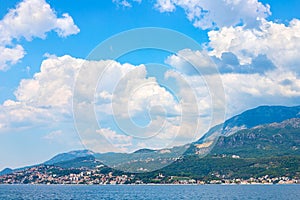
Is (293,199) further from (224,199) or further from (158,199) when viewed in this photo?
(158,199)

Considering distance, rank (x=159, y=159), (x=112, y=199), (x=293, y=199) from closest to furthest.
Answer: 1. (x=293, y=199)
2. (x=112, y=199)
3. (x=159, y=159)

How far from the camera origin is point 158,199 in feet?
470

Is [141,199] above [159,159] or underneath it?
underneath

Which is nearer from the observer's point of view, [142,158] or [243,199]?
[243,199]

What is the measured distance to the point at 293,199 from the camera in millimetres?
137875

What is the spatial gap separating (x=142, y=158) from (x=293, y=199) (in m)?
66.7

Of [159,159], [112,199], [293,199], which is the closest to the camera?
[293,199]

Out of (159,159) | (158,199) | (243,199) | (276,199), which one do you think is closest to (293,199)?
(276,199)

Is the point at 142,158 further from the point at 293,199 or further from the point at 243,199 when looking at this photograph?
the point at 293,199

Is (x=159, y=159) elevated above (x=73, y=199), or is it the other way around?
(x=159, y=159)

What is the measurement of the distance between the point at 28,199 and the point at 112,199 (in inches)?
1139

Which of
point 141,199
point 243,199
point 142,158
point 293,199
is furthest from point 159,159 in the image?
point 293,199

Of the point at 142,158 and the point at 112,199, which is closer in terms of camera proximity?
the point at 112,199

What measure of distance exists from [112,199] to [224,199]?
36.6 m
